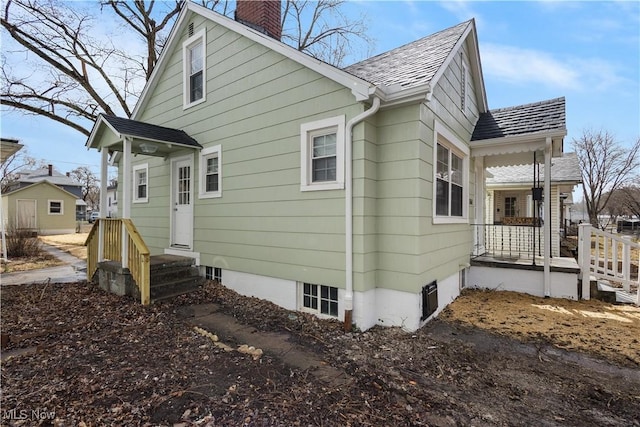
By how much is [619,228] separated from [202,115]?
41752mm

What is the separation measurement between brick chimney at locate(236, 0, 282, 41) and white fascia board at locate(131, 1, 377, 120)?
771mm

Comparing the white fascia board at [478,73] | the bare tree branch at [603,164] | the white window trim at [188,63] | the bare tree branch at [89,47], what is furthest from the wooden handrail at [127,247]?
the bare tree branch at [603,164]

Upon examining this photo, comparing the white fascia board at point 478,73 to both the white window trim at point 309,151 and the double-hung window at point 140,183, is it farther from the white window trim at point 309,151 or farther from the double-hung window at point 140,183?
the double-hung window at point 140,183

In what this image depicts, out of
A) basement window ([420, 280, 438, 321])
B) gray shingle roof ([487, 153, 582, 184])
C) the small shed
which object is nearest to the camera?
basement window ([420, 280, 438, 321])

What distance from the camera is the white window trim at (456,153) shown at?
4.90 m

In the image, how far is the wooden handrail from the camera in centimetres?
527

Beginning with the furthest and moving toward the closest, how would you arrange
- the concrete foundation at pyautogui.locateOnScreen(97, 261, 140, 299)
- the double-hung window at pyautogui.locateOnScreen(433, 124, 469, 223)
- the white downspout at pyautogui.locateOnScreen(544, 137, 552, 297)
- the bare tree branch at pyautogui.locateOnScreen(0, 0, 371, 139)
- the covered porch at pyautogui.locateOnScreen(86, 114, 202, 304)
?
1. the bare tree branch at pyautogui.locateOnScreen(0, 0, 371, 139)
2. the white downspout at pyautogui.locateOnScreen(544, 137, 552, 297)
3. the concrete foundation at pyautogui.locateOnScreen(97, 261, 140, 299)
4. the covered porch at pyautogui.locateOnScreen(86, 114, 202, 304)
5. the double-hung window at pyautogui.locateOnScreen(433, 124, 469, 223)

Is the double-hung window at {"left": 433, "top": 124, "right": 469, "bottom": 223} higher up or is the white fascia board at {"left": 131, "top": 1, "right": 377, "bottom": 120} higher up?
the white fascia board at {"left": 131, "top": 1, "right": 377, "bottom": 120}

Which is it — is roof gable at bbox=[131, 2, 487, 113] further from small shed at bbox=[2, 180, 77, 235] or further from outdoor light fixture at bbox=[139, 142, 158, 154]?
small shed at bbox=[2, 180, 77, 235]

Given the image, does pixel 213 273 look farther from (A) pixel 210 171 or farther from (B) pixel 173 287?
(A) pixel 210 171

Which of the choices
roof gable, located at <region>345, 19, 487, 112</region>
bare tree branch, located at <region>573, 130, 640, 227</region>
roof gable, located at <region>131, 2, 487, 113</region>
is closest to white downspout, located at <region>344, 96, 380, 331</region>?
roof gable, located at <region>131, 2, 487, 113</region>

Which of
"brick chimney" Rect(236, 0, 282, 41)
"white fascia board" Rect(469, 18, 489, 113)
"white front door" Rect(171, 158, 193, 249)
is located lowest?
"white front door" Rect(171, 158, 193, 249)

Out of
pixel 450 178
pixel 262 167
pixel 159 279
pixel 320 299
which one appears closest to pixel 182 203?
pixel 159 279

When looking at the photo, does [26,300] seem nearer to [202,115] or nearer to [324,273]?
[202,115]
